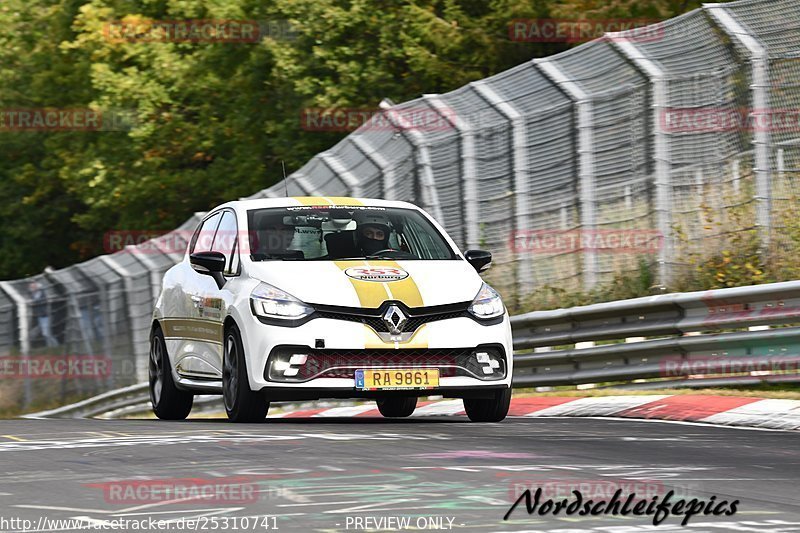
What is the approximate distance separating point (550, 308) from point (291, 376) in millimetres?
6149

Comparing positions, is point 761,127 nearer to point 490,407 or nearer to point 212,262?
point 490,407

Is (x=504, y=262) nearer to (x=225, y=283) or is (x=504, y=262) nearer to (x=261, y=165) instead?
(x=225, y=283)

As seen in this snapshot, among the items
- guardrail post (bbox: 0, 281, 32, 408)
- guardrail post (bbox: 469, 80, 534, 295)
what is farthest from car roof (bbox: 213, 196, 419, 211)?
guardrail post (bbox: 0, 281, 32, 408)

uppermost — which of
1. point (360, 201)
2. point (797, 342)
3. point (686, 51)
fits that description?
point (686, 51)

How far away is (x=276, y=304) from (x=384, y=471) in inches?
133

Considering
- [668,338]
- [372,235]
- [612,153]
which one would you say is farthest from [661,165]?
[372,235]

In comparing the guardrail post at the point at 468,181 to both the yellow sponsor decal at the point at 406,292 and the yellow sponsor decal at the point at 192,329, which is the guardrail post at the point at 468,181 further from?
the yellow sponsor decal at the point at 406,292

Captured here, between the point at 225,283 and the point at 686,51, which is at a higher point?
the point at 686,51

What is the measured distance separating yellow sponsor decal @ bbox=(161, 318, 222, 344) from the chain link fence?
4.46 metres

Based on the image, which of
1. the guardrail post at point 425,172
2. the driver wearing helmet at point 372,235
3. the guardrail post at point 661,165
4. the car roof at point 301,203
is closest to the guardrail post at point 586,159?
the guardrail post at point 661,165

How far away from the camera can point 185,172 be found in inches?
1811

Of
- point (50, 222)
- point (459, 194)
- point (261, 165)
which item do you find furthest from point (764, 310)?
point (50, 222)

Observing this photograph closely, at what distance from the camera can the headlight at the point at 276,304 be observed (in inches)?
447

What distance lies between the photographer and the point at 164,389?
13930 millimetres
